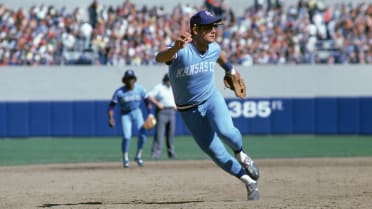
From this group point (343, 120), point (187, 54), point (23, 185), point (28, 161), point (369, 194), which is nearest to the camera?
point (187, 54)

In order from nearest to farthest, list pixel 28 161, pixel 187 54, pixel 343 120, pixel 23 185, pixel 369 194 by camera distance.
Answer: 1. pixel 187 54
2. pixel 369 194
3. pixel 23 185
4. pixel 28 161
5. pixel 343 120

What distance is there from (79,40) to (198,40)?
1798 centimetres

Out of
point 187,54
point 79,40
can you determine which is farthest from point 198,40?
point 79,40

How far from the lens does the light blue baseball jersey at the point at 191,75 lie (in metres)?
9.93

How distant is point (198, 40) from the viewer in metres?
10.0

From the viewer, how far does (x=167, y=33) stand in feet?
91.5

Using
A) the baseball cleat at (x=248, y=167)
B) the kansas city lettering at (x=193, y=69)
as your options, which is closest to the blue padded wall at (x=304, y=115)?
the baseball cleat at (x=248, y=167)

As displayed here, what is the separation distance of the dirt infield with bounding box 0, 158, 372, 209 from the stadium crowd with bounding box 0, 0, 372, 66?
1045cm

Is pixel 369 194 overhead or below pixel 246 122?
overhead

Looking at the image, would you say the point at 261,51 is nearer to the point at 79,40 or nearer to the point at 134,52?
the point at 134,52

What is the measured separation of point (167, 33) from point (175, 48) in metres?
18.6

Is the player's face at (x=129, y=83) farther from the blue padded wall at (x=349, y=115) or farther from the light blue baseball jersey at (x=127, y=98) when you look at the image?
the blue padded wall at (x=349, y=115)

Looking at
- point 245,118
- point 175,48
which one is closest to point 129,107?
point 175,48

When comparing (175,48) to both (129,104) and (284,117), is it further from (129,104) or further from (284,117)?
(284,117)
